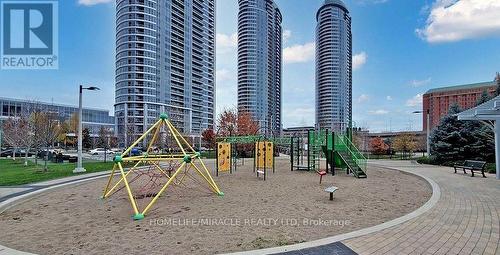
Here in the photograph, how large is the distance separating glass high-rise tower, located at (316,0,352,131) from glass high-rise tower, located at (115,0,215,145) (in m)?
50.3

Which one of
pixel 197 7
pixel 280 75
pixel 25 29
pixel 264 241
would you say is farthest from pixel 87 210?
pixel 280 75

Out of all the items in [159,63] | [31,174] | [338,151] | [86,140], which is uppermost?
[159,63]

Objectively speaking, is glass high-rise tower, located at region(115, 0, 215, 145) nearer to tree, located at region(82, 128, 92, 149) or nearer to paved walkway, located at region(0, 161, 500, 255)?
tree, located at region(82, 128, 92, 149)

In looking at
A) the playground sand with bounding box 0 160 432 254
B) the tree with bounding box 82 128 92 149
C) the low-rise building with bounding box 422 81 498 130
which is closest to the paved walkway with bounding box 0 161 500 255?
the playground sand with bounding box 0 160 432 254

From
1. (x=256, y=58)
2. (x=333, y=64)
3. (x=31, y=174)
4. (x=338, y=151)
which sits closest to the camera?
(x=31, y=174)

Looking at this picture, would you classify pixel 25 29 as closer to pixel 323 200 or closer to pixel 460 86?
pixel 323 200

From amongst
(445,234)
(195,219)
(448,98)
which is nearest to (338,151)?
(445,234)

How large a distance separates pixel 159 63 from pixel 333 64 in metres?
67.5

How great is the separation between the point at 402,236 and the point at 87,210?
328 inches

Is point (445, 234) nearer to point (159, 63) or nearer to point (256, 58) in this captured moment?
point (159, 63)

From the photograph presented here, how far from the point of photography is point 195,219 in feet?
24.2

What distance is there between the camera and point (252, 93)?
437ft

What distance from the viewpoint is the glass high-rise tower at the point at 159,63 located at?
94.1 metres

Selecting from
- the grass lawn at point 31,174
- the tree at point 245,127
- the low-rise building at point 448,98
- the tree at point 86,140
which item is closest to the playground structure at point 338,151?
the grass lawn at point 31,174
